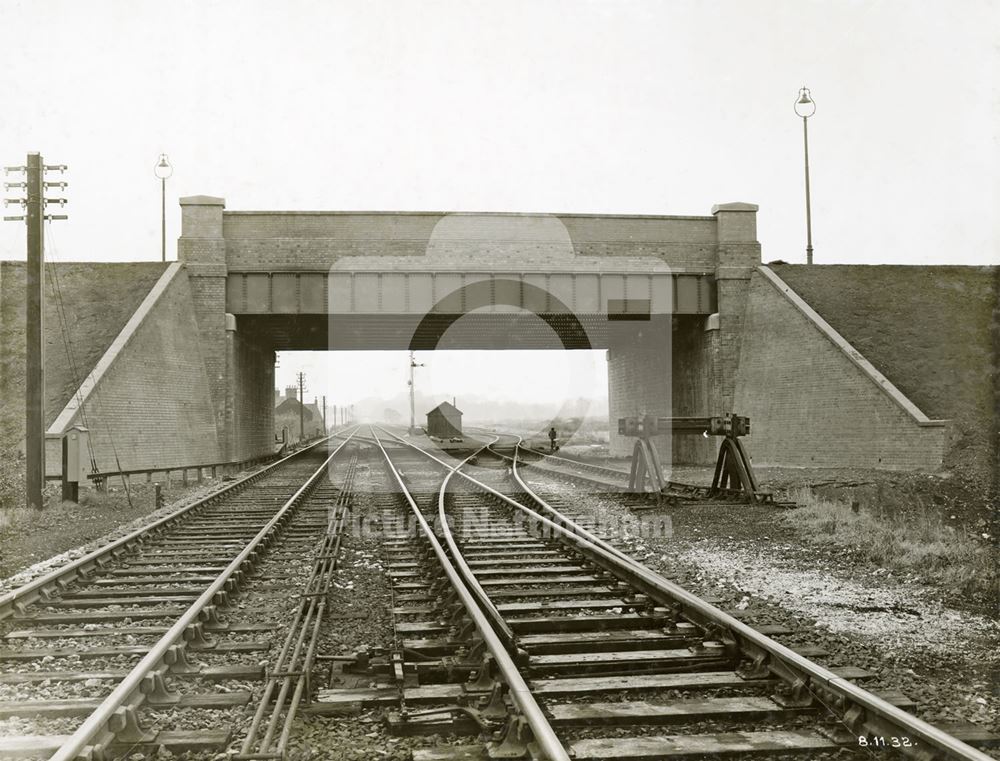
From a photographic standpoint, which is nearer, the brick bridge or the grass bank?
the grass bank

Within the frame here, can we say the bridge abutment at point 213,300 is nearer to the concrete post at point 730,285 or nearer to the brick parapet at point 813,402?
the concrete post at point 730,285

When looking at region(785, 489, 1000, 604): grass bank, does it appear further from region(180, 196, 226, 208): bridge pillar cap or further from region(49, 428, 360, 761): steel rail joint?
region(180, 196, 226, 208): bridge pillar cap

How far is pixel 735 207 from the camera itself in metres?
27.4

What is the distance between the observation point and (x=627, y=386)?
112 feet

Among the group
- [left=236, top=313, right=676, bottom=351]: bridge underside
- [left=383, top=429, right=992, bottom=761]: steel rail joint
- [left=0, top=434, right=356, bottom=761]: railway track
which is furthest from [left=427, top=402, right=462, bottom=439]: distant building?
[left=383, top=429, right=992, bottom=761]: steel rail joint

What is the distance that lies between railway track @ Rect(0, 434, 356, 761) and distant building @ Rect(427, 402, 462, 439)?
43863 mm

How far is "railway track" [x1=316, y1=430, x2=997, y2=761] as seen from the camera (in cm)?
373

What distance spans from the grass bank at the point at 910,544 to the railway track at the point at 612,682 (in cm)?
301

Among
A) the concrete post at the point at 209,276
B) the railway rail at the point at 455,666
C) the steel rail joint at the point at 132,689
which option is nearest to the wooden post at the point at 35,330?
the railway rail at the point at 455,666

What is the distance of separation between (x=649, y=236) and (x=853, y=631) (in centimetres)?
2260

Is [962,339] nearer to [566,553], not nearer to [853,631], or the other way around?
[566,553]

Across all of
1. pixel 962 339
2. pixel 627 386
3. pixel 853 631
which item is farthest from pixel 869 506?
pixel 627 386

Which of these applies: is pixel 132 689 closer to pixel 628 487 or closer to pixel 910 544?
pixel 910 544

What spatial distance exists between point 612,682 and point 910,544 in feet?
20.2
